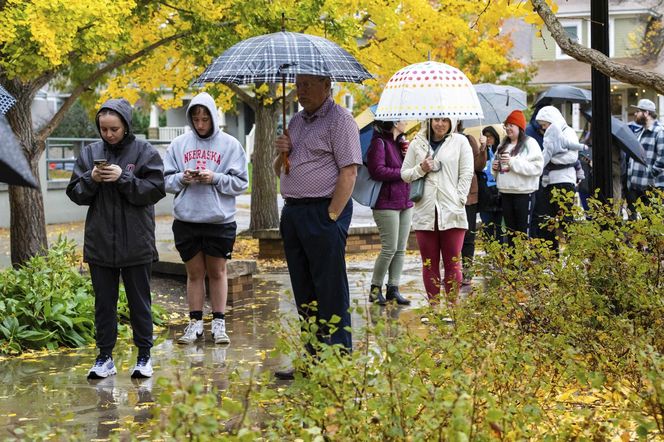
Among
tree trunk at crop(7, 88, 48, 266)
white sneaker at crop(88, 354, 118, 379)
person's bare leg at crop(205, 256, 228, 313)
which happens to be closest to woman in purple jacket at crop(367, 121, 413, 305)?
person's bare leg at crop(205, 256, 228, 313)

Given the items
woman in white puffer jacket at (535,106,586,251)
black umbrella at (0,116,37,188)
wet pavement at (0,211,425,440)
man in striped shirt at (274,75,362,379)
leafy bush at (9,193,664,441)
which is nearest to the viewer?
black umbrella at (0,116,37,188)

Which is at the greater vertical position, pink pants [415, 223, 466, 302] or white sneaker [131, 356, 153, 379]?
pink pants [415, 223, 466, 302]

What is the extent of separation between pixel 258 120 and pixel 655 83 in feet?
41.8

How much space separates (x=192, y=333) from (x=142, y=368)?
134 cm

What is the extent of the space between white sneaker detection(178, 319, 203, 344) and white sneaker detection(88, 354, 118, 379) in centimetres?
118

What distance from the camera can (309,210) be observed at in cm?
670

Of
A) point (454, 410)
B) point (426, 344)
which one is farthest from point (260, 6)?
point (454, 410)

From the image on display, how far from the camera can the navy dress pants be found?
6699mm

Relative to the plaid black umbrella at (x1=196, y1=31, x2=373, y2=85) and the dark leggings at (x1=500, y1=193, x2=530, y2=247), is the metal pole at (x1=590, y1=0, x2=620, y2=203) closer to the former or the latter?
the plaid black umbrella at (x1=196, y1=31, x2=373, y2=85)

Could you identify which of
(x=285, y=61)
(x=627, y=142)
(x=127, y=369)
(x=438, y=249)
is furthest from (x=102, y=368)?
(x=627, y=142)

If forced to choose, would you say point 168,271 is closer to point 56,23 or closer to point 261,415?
point 56,23

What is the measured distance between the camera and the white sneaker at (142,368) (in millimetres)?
7070

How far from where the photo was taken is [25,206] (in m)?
12.0

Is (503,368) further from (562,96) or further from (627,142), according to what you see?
(562,96)
